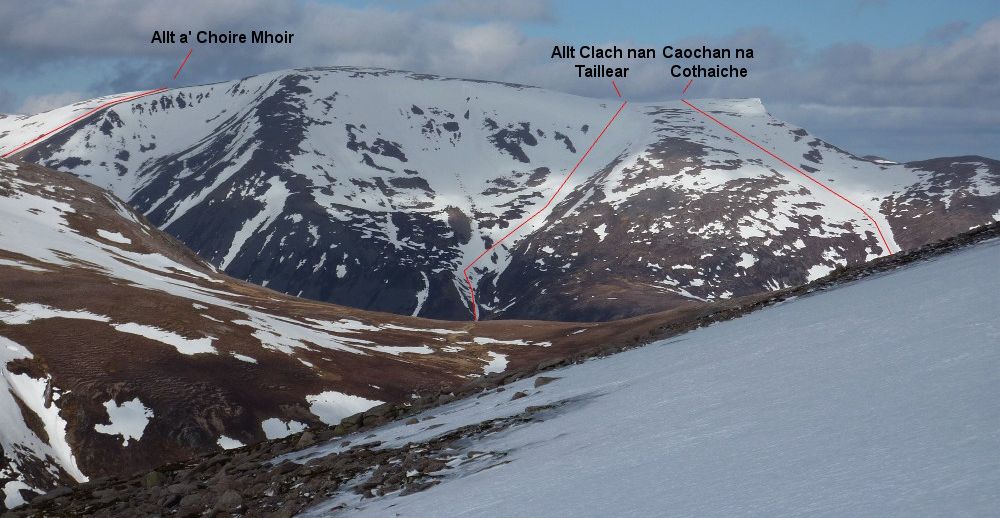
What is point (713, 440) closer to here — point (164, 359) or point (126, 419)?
point (126, 419)

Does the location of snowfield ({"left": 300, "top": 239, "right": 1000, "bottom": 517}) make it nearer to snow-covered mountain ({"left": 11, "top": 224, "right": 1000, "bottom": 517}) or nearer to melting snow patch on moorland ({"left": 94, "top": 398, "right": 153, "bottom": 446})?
snow-covered mountain ({"left": 11, "top": 224, "right": 1000, "bottom": 517})

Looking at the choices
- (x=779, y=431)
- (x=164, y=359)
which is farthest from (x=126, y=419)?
(x=779, y=431)

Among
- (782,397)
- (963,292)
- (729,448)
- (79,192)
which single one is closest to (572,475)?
(729,448)

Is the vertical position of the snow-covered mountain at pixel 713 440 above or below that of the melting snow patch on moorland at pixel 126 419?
above

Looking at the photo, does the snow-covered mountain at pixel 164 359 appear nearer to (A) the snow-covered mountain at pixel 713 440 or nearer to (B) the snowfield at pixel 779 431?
(A) the snow-covered mountain at pixel 713 440

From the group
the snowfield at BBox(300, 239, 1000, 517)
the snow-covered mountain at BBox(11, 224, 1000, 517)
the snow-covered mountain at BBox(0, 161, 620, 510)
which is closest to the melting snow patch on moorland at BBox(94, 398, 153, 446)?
the snow-covered mountain at BBox(0, 161, 620, 510)

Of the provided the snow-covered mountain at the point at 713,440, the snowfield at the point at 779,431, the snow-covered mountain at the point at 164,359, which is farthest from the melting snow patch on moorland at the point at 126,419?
the snowfield at the point at 779,431
